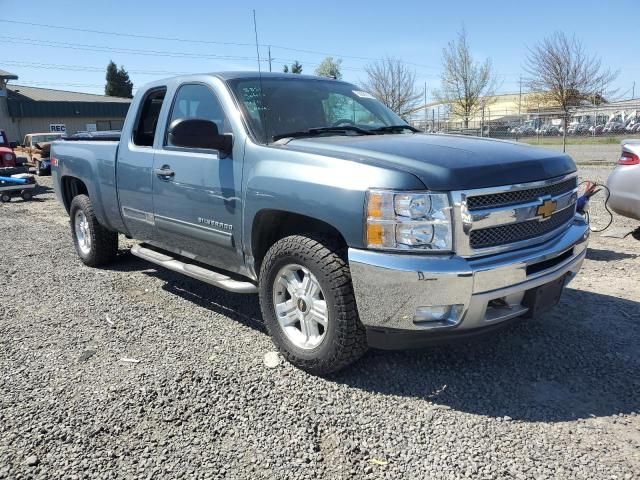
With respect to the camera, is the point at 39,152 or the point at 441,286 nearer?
the point at 441,286

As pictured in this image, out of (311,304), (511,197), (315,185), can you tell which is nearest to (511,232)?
(511,197)

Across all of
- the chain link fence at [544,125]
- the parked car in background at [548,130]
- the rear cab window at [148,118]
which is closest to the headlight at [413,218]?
the rear cab window at [148,118]

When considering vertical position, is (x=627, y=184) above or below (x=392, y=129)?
below

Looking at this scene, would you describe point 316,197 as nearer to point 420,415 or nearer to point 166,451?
point 420,415

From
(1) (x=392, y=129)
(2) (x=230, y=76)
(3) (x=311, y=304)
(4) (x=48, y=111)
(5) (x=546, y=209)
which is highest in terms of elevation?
(4) (x=48, y=111)

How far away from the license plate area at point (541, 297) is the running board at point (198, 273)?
1763 millimetres

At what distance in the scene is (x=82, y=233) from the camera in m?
6.30

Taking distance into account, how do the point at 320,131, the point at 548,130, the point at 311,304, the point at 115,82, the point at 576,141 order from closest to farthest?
the point at 311,304
the point at 320,131
the point at 576,141
the point at 548,130
the point at 115,82

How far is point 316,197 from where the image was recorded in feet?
10.2

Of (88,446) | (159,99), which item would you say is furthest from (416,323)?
(159,99)

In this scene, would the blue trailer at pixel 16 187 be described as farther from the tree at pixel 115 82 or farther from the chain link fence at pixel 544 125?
the tree at pixel 115 82

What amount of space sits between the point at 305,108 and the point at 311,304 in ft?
5.23

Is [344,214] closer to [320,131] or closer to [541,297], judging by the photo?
[320,131]

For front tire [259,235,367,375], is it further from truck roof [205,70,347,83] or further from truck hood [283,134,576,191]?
truck roof [205,70,347,83]
